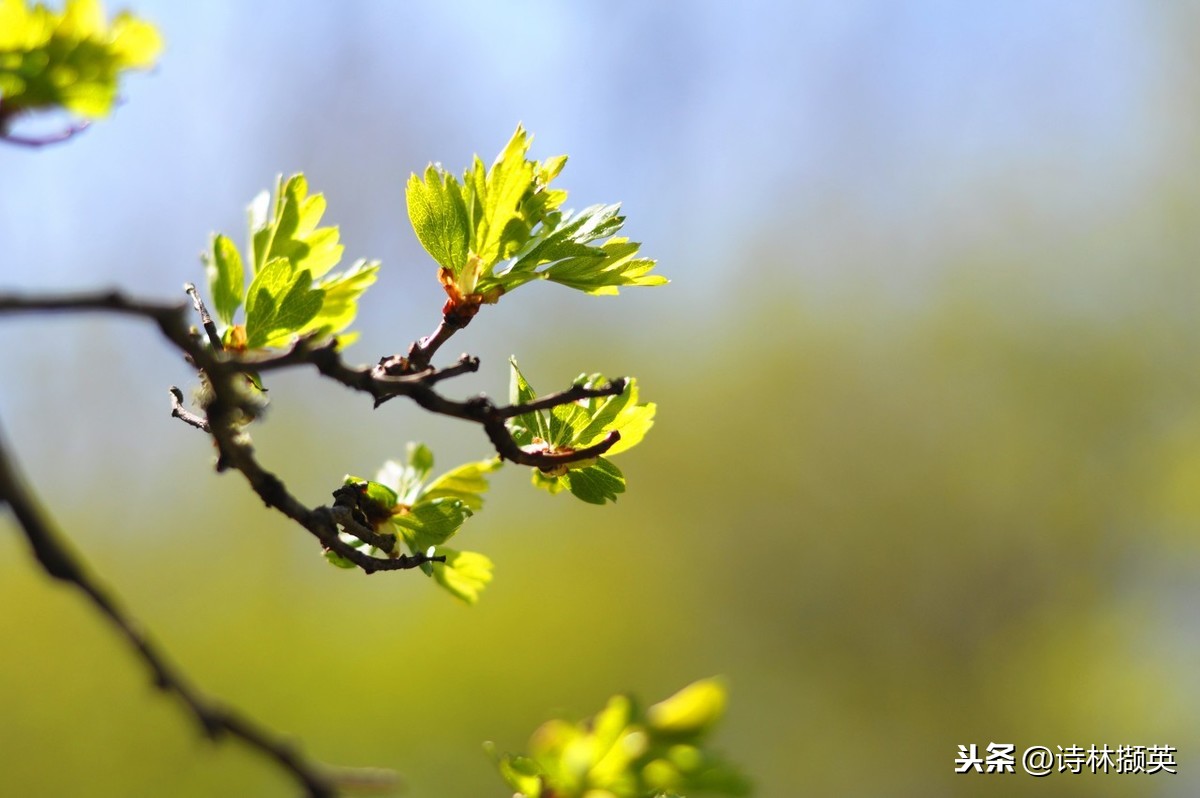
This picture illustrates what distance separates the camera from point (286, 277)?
0.53 m

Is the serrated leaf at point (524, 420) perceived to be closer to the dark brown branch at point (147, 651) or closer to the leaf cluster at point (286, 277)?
the leaf cluster at point (286, 277)

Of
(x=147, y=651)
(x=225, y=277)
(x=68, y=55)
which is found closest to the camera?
(x=147, y=651)

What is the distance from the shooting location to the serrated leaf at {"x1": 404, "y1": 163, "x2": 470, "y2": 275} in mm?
544

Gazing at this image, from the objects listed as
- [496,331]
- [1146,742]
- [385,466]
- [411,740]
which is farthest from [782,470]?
[385,466]

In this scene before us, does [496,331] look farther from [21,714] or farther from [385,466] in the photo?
[385,466]

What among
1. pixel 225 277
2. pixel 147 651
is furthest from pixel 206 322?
pixel 147 651

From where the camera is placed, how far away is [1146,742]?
5.15m

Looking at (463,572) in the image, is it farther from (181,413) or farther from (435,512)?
(181,413)

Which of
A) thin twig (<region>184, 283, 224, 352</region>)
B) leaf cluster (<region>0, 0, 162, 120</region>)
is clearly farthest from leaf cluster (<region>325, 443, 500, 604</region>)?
leaf cluster (<region>0, 0, 162, 120</region>)

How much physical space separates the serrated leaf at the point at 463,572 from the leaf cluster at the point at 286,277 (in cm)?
15

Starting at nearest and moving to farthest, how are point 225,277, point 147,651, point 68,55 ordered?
point 147,651, point 68,55, point 225,277

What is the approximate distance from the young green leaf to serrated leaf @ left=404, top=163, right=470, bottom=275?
7 centimetres

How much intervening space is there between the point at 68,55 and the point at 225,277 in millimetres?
137

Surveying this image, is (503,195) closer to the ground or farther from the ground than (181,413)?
farther from the ground
